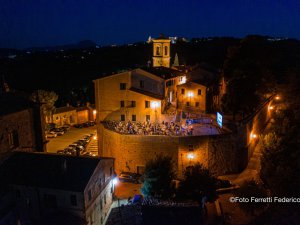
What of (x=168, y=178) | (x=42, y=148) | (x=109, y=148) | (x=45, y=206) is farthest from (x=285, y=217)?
(x=42, y=148)

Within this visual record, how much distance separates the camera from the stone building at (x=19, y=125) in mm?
22891

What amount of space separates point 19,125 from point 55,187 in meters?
7.63

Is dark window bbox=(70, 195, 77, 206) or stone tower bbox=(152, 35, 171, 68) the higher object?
stone tower bbox=(152, 35, 171, 68)

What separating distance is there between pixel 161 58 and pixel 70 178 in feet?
117

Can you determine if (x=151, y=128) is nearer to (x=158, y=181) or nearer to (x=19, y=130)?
(x=158, y=181)

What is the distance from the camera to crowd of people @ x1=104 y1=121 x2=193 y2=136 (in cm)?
2838

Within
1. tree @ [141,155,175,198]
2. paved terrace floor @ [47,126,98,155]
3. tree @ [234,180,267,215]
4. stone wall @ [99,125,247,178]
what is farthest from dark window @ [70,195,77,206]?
paved terrace floor @ [47,126,98,155]

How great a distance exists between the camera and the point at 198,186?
22609mm

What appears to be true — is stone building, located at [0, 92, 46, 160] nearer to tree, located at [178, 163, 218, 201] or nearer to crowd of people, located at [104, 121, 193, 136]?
crowd of people, located at [104, 121, 193, 136]

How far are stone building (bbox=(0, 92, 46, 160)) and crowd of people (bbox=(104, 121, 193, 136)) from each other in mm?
7521

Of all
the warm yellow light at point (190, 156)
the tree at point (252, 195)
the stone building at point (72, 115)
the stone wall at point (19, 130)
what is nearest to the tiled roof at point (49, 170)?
the stone wall at point (19, 130)

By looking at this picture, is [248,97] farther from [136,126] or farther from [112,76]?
[112,76]

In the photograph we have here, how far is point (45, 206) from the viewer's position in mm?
20422

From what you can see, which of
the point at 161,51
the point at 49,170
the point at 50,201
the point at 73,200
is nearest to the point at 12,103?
the point at 49,170
